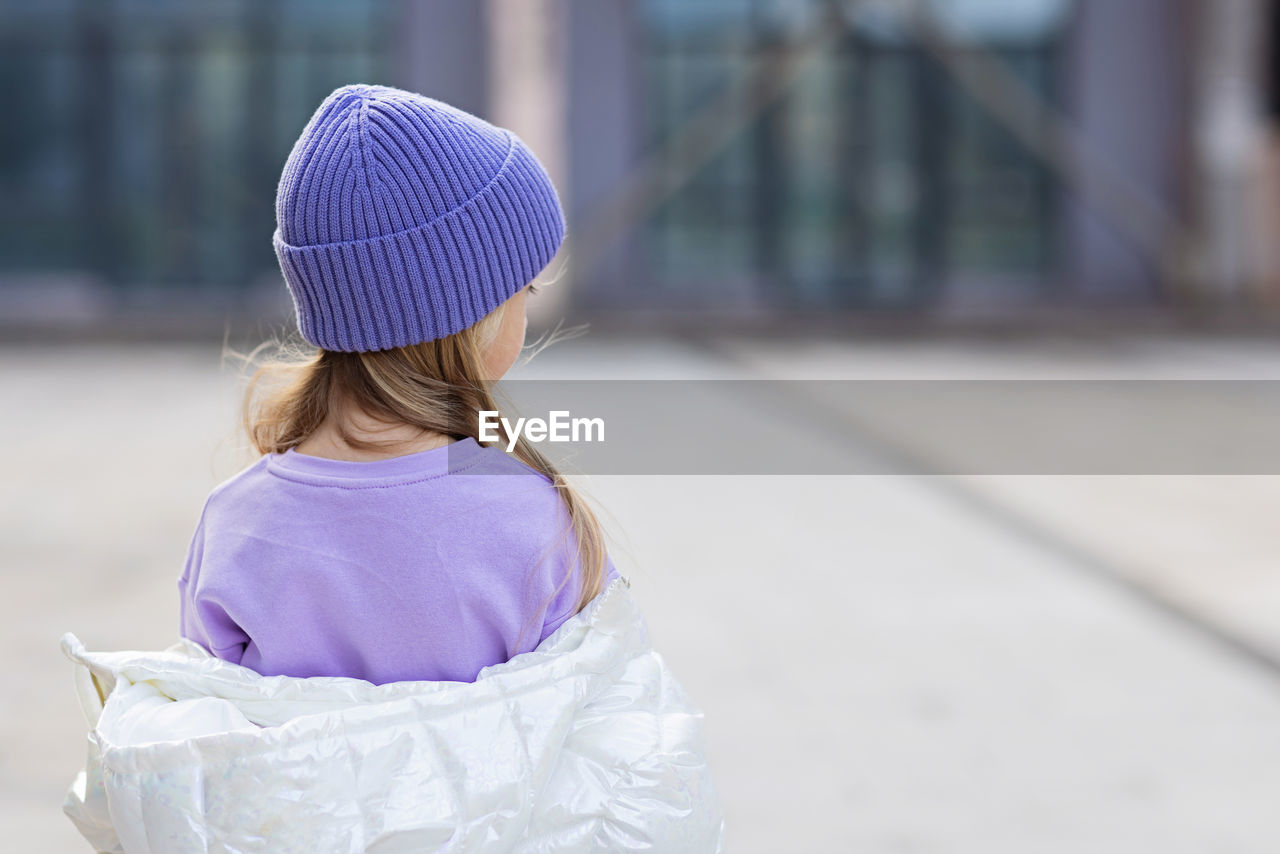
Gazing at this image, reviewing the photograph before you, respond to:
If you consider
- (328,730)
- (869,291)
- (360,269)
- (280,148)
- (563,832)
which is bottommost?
(869,291)

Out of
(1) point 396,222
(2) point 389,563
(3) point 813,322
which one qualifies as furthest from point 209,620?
(3) point 813,322

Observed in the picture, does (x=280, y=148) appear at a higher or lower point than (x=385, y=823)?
lower

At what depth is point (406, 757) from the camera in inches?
55.0

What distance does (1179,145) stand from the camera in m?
16.4

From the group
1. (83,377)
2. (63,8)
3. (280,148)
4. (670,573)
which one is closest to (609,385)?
(83,377)

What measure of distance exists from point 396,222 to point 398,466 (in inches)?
9.5

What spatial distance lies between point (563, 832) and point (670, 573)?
9.96 feet

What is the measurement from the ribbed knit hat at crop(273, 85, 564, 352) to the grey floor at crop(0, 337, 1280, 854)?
0.94ft

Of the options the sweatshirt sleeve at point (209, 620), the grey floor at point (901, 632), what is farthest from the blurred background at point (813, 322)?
the sweatshirt sleeve at point (209, 620)

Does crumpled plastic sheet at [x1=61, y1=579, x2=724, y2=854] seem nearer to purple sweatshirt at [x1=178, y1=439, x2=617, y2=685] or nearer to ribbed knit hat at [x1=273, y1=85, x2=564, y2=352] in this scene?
purple sweatshirt at [x1=178, y1=439, x2=617, y2=685]

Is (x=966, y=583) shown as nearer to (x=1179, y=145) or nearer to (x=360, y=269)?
(x=360, y=269)

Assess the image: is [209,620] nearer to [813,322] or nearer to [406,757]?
[406,757]

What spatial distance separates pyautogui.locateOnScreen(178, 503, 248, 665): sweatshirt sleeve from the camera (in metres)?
1.49

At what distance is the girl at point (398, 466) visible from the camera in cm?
144
